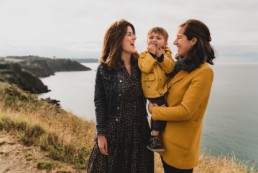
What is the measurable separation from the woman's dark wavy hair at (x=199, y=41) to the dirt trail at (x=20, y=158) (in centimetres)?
309

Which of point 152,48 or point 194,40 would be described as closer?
point 194,40

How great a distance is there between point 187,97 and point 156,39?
2.64ft

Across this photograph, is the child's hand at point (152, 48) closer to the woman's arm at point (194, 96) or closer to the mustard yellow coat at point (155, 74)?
the mustard yellow coat at point (155, 74)

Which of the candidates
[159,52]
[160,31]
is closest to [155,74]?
[159,52]

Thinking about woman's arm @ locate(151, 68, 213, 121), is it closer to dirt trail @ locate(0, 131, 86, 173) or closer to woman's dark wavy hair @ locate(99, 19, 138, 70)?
woman's dark wavy hair @ locate(99, 19, 138, 70)

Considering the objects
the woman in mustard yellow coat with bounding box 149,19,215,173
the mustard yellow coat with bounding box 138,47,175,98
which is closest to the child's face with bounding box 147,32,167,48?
the mustard yellow coat with bounding box 138,47,175,98

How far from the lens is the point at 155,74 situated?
297 cm

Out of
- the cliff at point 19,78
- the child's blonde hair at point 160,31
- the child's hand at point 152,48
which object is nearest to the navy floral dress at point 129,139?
the child's hand at point 152,48

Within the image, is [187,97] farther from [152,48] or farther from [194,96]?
[152,48]

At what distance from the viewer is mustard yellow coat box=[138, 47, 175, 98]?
295 centimetres

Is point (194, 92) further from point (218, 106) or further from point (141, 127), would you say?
point (218, 106)

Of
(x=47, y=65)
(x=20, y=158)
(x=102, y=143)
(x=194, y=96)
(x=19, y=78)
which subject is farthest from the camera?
(x=47, y=65)

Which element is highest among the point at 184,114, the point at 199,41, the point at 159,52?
the point at 199,41

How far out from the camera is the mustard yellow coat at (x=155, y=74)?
2.95m
